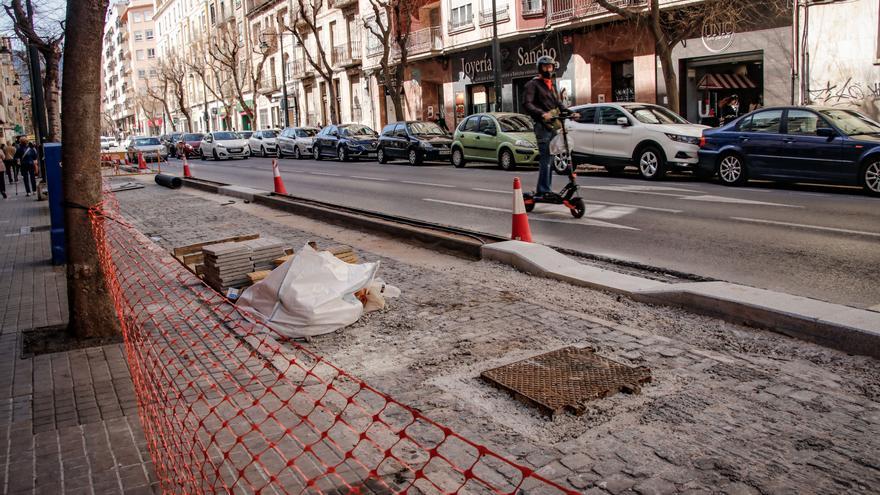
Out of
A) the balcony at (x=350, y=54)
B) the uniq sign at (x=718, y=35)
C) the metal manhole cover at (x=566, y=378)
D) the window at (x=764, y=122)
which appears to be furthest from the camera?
the balcony at (x=350, y=54)

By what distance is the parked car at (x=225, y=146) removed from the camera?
133ft

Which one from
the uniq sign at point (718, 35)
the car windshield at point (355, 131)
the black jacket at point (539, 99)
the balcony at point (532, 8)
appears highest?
the balcony at point (532, 8)

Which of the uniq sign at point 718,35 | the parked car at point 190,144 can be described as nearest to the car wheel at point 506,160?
the uniq sign at point 718,35

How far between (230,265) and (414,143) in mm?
19622

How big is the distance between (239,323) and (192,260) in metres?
2.72

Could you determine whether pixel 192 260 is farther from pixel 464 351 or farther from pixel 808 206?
pixel 808 206

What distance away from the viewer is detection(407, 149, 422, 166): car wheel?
26434mm

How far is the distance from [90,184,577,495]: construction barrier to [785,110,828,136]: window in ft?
37.6

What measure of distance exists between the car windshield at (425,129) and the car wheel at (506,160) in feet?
19.2

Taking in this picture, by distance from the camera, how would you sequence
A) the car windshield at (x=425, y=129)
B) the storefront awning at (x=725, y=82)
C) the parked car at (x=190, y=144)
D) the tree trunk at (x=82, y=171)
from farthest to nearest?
1. the parked car at (x=190, y=144)
2. the car windshield at (x=425, y=129)
3. the storefront awning at (x=725, y=82)
4. the tree trunk at (x=82, y=171)

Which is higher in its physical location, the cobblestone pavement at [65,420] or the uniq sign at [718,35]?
the uniq sign at [718,35]

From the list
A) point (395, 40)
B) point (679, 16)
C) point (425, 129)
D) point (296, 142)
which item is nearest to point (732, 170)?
point (679, 16)

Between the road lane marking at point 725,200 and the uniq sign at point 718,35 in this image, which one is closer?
the road lane marking at point 725,200

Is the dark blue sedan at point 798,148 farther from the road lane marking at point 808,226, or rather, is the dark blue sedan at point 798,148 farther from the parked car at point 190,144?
the parked car at point 190,144
